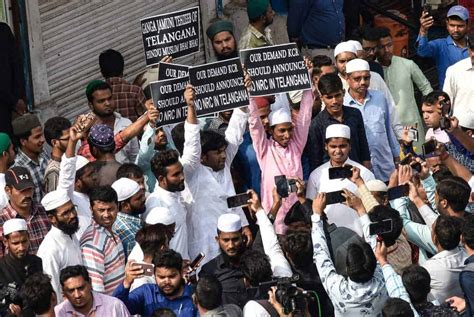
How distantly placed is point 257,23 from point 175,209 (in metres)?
3.61

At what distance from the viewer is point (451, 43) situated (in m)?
18.1

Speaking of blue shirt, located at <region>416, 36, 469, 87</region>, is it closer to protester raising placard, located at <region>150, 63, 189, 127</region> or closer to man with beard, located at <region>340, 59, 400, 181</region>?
man with beard, located at <region>340, 59, 400, 181</region>

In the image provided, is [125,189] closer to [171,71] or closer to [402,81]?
[171,71]

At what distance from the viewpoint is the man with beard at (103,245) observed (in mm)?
13789

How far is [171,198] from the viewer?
14633mm

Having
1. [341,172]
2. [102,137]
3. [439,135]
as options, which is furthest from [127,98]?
[341,172]

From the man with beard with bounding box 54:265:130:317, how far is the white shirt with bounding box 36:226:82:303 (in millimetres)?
577

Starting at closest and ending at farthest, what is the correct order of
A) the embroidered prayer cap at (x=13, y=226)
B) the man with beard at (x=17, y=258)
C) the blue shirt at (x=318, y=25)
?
the man with beard at (x=17, y=258) < the embroidered prayer cap at (x=13, y=226) < the blue shirt at (x=318, y=25)

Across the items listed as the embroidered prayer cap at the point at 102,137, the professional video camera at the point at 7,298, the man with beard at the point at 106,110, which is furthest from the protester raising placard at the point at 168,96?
the professional video camera at the point at 7,298

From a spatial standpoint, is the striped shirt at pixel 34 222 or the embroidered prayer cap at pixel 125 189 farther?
the embroidered prayer cap at pixel 125 189

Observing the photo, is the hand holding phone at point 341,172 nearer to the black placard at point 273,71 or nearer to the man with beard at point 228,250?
the man with beard at point 228,250

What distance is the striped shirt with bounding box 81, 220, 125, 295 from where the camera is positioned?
542 inches

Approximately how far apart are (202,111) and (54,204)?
81.2 inches

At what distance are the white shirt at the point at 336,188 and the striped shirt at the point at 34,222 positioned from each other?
2.17 metres
